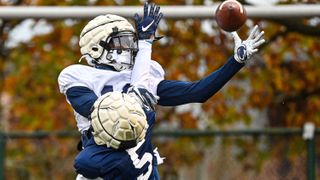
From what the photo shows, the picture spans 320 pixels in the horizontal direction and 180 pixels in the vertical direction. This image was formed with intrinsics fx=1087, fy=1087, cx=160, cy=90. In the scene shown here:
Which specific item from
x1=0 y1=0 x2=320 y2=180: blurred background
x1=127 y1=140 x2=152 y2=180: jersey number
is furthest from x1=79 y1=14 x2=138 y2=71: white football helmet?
x1=0 y1=0 x2=320 y2=180: blurred background

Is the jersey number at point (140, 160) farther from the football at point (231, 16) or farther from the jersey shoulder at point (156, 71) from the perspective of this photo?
the football at point (231, 16)

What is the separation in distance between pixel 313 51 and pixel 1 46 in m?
3.60

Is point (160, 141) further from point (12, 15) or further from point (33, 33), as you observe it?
point (33, 33)

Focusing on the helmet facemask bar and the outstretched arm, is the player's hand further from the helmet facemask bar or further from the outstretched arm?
the helmet facemask bar

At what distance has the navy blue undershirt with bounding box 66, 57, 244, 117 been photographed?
506 cm

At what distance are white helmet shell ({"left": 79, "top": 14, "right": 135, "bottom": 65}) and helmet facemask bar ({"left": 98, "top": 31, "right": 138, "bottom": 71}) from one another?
21 mm

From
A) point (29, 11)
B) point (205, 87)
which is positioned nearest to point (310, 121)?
point (29, 11)

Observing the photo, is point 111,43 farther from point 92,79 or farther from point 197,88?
point 197,88

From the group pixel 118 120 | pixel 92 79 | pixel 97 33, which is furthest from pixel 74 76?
pixel 118 120

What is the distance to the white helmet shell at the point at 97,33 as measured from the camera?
5.14 metres

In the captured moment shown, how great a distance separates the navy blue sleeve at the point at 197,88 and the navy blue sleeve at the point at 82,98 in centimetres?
37

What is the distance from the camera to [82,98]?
5062 mm

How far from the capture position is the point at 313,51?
1218 centimetres

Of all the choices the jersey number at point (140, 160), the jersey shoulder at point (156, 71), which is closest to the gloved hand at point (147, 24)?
the jersey shoulder at point (156, 71)
